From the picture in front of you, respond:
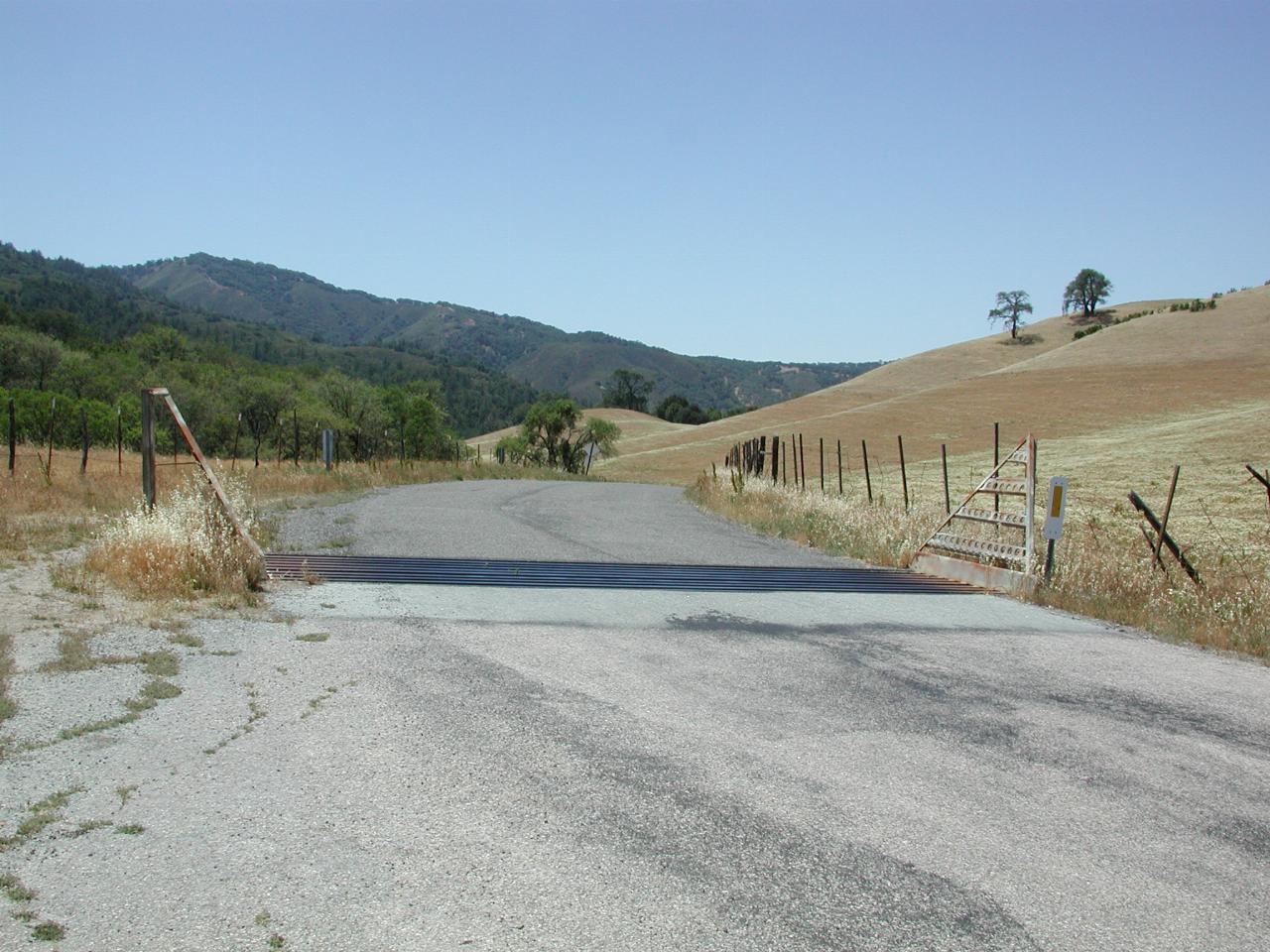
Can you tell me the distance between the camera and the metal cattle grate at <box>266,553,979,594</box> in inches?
422

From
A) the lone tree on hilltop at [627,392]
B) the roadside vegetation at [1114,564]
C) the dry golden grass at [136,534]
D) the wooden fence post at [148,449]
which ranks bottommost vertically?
the roadside vegetation at [1114,564]

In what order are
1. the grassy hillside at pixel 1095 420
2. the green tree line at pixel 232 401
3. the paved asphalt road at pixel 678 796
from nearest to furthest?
the paved asphalt road at pixel 678 796, the grassy hillside at pixel 1095 420, the green tree line at pixel 232 401

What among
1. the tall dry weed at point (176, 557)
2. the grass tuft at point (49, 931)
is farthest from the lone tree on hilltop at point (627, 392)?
the grass tuft at point (49, 931)

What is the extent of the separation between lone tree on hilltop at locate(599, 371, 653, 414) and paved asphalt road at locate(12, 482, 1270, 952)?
167 meters

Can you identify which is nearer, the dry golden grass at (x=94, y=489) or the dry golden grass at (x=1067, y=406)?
the dry golden grass at (x=94, y=489)

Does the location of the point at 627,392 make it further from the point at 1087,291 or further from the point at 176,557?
the point at 176,557

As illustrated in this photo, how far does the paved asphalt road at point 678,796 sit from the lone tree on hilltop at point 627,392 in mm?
166608

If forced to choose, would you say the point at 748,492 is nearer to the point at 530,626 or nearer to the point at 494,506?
the point at 494,506

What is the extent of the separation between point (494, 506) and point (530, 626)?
1311 cm

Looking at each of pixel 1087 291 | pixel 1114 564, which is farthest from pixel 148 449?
pixel 1087 291

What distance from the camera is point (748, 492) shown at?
24.0m

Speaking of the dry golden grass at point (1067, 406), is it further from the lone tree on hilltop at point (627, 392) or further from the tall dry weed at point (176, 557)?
the lone tree on hilltop at point (627, 392)

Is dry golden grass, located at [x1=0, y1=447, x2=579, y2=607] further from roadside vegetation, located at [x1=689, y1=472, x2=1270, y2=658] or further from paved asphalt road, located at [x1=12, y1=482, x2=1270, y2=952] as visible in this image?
roadside vegetation, located at [x1=689, y1=472, x2=1270, y2=658]

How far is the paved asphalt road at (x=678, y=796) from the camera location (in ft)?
10.8
